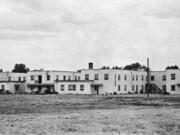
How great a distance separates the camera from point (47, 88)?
9062cm

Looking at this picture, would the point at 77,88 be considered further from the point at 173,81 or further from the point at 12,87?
the point at 173,81

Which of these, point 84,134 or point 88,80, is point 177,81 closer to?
point 88,80

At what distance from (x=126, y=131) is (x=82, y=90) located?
200ft

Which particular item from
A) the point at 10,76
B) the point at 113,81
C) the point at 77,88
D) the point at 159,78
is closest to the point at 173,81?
the point at 159,78

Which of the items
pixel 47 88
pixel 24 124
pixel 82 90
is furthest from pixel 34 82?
pixel 24 124

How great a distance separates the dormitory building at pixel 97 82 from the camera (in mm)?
81938

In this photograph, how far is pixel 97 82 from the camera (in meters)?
83.1

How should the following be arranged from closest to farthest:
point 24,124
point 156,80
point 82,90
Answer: point 24,124 → point 82,90 → point 156,80

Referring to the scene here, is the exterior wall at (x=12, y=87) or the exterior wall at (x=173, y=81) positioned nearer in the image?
the exterior wall at (x=173, y=81)

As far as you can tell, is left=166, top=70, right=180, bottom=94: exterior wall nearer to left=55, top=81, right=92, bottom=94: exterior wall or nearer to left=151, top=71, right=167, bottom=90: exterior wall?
left=151, top=71, right=167, bottom=90: exterior wall

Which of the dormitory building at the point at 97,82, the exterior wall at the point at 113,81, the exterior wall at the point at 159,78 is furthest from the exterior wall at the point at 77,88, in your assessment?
the exterior wall at the point at 159,78

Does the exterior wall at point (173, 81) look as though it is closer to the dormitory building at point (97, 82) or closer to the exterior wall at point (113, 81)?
the dormitory building at point (97, 82)

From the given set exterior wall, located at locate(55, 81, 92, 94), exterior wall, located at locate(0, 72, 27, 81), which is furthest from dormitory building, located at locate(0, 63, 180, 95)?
exterior wall, located at locate(0, 72, 27, 81)

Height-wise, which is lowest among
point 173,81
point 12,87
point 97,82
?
point 12,87
